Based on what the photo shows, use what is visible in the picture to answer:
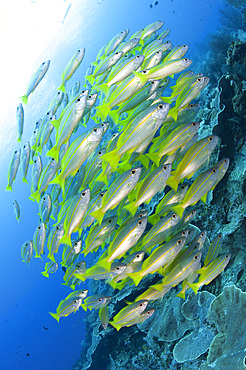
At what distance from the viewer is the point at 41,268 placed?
59.6m

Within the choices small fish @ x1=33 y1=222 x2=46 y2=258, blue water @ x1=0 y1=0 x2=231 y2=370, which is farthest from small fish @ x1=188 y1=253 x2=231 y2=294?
blue water @ x1=0 y1=0 x2=231 y2=370

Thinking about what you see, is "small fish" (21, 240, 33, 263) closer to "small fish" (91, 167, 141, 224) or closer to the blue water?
"small fish" (91, 167, 141, 224)

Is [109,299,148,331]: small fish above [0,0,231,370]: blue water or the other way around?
the other way around

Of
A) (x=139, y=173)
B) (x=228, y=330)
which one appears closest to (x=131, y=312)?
(x=228, y=330)

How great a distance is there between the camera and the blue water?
147ft

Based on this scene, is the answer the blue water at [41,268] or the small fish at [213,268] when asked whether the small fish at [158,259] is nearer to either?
the small fish at [213,268]

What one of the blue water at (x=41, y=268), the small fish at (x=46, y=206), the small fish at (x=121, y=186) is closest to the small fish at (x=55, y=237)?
the small fish at (x=46, y=206)

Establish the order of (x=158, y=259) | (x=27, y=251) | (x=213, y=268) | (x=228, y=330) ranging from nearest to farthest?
1. (x=158, y=259)
2. (x=213, y=268)
3. (x=228, y=330)
4. (x=27, y=251)

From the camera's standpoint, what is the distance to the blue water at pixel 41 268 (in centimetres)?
4481

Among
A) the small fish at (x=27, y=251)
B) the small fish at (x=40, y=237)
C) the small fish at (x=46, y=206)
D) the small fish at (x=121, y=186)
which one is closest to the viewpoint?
the small fish at (x=121, y=186)

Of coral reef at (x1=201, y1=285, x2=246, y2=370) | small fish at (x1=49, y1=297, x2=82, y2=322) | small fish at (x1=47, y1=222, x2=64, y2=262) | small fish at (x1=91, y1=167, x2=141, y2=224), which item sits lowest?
coral reef at (x1=201, y1=285, x2=246, y2=370)

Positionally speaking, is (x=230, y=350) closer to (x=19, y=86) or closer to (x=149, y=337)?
(x=149, y=337)

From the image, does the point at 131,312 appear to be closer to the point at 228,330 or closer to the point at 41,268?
the point at 228,330

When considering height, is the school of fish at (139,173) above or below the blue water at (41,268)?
below
